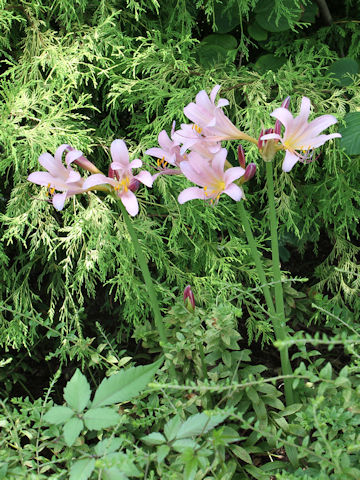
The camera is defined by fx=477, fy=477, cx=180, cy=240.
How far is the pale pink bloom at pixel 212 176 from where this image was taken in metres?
1.23

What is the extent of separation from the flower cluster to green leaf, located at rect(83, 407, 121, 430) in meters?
0.50

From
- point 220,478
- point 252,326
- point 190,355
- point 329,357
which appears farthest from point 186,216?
point 220,478

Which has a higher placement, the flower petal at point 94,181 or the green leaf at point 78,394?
the flower petal at point 94,181

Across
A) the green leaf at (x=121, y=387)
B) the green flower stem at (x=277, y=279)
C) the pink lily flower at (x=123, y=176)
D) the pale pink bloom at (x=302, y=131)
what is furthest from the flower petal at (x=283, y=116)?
the green leaf at (x=121, y=387)

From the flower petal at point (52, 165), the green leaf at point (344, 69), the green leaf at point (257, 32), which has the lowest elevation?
the green leaf at point (344, 69)

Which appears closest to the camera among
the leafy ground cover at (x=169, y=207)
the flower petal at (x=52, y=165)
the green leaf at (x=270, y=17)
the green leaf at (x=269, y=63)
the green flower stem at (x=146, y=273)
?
the flower petal at (x=52, y=165)

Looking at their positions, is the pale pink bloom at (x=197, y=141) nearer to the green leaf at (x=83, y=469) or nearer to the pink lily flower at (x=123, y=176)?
the pink lily flower at (x=123, y=176)

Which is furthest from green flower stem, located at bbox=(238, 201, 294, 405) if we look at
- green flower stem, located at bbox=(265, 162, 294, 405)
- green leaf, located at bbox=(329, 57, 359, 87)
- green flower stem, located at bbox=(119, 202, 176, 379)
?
green leaf, located at bbox=(329, 57, 359, 87)

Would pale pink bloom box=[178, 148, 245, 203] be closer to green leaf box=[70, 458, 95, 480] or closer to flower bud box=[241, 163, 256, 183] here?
Result: flower bud box=[241, 163, 256, 183]

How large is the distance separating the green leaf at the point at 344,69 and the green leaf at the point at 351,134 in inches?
11.5

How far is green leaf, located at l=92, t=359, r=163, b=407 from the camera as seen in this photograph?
1183 millimetres

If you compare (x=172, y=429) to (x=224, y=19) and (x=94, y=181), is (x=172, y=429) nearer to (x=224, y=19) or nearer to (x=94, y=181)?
(x=94, y=181)

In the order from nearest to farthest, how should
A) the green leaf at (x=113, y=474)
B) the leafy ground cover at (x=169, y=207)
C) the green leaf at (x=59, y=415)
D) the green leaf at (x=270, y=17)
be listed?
the green leaf at (x=113, y=474)
the green leaf at (x=59, y=415)
the leafy ground cover at (x=169, y=207)
the green leaf at (x=270, y=17)

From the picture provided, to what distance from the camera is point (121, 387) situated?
1.20 m
